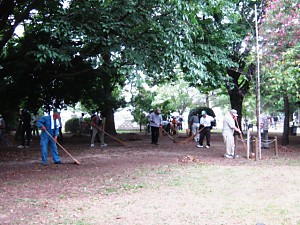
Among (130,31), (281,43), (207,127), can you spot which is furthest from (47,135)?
(281,43)

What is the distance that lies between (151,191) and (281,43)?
779 cm

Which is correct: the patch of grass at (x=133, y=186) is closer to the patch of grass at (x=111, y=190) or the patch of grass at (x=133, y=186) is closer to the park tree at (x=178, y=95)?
the patch of grass at (x=111, y=190)

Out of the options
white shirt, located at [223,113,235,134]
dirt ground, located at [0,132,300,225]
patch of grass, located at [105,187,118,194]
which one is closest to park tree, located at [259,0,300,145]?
white shirt, located at [223,113,235,134]

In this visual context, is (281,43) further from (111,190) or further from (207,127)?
(111,190)

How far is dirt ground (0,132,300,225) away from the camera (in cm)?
529

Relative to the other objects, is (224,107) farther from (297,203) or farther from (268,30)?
(297,203)

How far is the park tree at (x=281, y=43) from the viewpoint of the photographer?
11656mm

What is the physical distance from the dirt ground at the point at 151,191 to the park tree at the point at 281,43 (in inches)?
109

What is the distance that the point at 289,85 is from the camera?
12023 mm

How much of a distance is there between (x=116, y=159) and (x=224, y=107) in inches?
1472

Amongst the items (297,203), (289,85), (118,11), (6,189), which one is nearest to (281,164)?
(289,85)

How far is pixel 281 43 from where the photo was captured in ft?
39.6

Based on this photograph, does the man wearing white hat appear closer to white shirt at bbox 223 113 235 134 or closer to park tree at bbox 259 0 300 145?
white shirt at bbox 223 113 235 134

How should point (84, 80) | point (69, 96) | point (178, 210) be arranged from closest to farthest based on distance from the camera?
point (178, 210) < point (84, 80) < point (69, 96)
